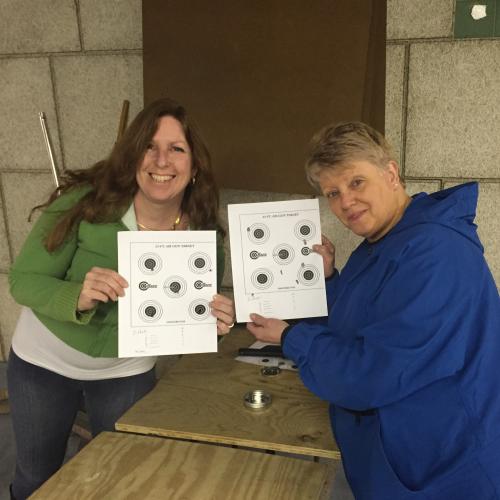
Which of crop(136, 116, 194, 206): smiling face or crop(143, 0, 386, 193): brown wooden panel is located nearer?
crop(136, 116, 194, 206): smiling face

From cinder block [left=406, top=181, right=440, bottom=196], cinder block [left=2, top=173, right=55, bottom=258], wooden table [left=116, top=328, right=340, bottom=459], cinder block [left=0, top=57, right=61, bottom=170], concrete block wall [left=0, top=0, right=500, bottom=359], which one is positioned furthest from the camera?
cinder block [left=2, top=173, right=55, bottom=258]

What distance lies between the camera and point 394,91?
7.39 ft

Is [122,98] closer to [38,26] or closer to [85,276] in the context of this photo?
[38,26]

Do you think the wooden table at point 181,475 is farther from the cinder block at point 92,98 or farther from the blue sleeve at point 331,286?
the cinder block at point 92,98

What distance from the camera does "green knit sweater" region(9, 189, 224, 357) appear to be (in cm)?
176

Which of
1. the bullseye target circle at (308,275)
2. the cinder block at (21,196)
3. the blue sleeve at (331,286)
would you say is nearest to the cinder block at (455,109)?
the blue sleeve at (331,286)

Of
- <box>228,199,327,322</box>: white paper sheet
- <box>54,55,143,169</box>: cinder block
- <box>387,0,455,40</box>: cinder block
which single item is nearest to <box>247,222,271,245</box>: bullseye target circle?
<box>228,199,327,322</box>: white paper sheet

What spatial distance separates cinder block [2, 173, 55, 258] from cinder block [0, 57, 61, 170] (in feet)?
0.20

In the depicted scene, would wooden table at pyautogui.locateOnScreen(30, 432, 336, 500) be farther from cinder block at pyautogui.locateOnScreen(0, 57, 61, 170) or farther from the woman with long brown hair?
cinder block at pyautogui.locateOnScreen(0, 57, 61, 170)

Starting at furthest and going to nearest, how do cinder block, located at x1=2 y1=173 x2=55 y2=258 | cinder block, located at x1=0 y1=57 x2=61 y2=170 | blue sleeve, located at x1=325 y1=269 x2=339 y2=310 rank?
1. cinder block, located at x1=2 y1=173 x2=55 y2=258
2. cinder block, located at x1=0 y1=57 x2=61 y2=170
3. blue sleeve, located at x1=325 y1=269 x2=339 y2=310

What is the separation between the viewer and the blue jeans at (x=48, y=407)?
1.80 meters

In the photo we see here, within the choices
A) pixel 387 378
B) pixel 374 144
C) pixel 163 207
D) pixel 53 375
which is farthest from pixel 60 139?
pixel 387 378

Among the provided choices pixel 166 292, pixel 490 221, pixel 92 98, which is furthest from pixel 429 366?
pixel 92 98

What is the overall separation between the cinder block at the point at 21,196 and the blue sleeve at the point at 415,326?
2286 mm
